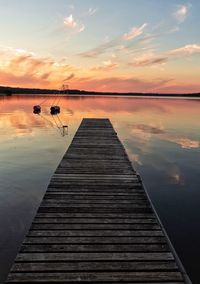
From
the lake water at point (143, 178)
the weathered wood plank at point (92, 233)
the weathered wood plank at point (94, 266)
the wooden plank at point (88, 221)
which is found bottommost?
the lake water at point (143, 178)

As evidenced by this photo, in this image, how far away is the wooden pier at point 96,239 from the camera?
8039 millimetres

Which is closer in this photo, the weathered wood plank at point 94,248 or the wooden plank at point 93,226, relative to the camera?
the weathered wood plank at point 94,248

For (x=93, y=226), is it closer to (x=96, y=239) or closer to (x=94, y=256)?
(x=96, y=239)

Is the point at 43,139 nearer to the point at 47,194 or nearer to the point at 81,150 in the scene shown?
the point at 81,150

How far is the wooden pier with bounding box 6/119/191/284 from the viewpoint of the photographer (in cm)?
804

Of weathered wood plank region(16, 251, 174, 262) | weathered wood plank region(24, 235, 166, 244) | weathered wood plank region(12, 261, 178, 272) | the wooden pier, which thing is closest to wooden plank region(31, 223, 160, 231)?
the wooden pier

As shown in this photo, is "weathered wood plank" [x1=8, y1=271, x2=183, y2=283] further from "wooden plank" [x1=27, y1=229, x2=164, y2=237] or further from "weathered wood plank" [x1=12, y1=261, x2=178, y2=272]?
"wooden plank" [x1=27, y1=229, x2=164, y2=237]

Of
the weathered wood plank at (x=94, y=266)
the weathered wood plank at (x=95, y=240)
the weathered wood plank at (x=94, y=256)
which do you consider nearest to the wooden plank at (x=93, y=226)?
the weathered wood plank at (x=95, y=240)

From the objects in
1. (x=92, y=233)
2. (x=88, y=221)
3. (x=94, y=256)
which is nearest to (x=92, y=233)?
(x=92, y=233)

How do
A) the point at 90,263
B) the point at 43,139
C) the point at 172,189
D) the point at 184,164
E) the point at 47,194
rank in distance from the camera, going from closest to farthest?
1. the point at 90,263
2. the point at 47,194
3. the point at 172,189
4. the point at 184,164
5. the point at 43,139

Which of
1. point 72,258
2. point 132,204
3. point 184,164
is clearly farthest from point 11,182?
point 184,164

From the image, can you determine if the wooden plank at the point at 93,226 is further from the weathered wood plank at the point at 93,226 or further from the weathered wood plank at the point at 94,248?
the weathered wood plank at the point at 94,248

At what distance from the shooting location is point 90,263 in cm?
848

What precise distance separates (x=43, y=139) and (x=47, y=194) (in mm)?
23203
